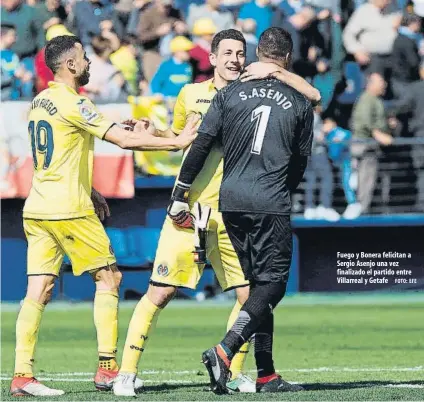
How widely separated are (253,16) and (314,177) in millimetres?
2606

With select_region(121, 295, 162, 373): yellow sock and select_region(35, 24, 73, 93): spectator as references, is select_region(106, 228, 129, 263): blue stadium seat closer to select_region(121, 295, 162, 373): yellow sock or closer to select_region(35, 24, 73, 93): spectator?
select_region(35, 24, 73, 93): spectator

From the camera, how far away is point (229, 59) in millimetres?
8695

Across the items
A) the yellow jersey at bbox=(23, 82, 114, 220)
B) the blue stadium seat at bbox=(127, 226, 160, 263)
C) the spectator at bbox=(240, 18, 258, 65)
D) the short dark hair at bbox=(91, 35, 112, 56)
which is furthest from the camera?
the short dark hair at bbox=(91, 35, 112, 56)

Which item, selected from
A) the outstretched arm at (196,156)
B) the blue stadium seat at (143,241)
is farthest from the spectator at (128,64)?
the outstretched arm at (196,156)

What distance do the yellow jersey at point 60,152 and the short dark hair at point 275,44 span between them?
1237 mm

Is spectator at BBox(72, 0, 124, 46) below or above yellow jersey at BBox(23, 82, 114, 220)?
above

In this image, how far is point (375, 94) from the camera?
17875 mm

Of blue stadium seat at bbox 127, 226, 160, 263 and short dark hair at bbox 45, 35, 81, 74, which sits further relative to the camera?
blue stadium seat at bbox 127, 226, 160, 263

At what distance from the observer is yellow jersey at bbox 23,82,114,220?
8.40 meters

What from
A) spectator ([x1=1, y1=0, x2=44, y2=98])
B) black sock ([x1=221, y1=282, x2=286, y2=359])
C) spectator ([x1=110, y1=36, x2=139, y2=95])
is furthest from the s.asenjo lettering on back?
spectator ([x1=1, y1=0, x2=44, y2=98])

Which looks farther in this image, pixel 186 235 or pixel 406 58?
pixel 406 58

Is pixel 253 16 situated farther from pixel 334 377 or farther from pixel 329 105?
pixel 334 377

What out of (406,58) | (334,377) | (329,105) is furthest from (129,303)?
(334,377)

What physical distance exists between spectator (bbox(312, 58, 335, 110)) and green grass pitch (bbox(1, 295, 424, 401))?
117 inches
